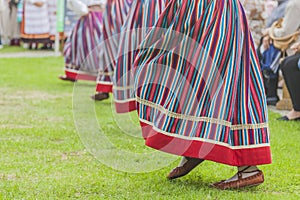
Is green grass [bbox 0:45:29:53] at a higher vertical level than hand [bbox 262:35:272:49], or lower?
lower

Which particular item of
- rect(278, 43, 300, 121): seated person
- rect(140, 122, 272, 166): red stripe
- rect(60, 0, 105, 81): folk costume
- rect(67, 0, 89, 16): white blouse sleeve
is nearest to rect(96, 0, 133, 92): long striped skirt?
rect(60, 0, 105, 81): folk costume

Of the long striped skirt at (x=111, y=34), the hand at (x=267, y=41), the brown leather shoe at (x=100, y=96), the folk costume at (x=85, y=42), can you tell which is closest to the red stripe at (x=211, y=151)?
the long striped skirt at (x=111, y=34)

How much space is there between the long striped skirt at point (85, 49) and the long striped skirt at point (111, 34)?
3.66 feet

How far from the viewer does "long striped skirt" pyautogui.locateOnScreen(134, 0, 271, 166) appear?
12.5ft

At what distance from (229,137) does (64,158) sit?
55.8 inches

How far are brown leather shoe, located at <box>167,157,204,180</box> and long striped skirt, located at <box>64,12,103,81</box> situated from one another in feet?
15.6

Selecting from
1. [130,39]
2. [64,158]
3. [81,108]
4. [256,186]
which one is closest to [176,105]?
[256,186]

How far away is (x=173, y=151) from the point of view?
3.89m

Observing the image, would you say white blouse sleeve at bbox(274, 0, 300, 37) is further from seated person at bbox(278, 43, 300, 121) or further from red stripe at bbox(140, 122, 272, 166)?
red stripe at bbox(140, 122, 272, 166)

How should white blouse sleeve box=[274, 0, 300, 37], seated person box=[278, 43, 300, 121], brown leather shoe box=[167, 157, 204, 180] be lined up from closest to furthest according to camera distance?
brown leather shoe box=[167, 157, 204, 180] < seated person box=[278, 43, 300, 121] < white blouse sleeve box=[274, 0, 300, 37]

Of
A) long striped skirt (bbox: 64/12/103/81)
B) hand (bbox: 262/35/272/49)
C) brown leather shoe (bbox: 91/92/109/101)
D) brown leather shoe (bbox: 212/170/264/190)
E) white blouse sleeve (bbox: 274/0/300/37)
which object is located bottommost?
brown leather shoe (bbox: 91/92/109/101)

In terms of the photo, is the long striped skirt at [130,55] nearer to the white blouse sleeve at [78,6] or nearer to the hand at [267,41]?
the hand at [267,41]

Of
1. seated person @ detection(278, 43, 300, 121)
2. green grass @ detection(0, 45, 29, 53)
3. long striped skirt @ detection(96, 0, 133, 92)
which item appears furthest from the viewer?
green grass @ detection(0, 45, 29, 53)

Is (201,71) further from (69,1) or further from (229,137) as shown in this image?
(69,1)
